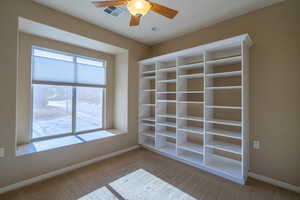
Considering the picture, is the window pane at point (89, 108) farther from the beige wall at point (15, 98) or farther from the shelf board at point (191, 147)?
the shelf board at point (191, 147)

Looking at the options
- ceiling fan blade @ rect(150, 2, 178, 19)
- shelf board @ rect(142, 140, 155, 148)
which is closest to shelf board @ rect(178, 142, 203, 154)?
shelf board @ rect(142, 140, 155, 148)

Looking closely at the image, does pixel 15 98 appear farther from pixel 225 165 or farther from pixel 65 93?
pixel 225 165

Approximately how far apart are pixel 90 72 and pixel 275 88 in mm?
3694

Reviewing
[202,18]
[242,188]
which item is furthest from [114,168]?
[202,18]

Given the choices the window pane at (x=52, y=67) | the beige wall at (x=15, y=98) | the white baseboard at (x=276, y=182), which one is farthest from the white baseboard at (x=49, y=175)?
the white baseboard at (x=276, y=182)

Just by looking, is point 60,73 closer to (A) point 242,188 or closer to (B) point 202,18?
(B) point 202,18

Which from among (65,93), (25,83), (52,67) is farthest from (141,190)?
(52,67)

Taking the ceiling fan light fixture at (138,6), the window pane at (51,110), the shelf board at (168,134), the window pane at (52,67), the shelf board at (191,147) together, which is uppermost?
Result: the ceiling fan light fixture at (138,6)

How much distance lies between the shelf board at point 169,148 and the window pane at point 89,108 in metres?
1.75

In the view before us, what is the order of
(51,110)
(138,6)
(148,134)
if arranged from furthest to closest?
1. (148,134)
2. (51,110)
3. (138,6)

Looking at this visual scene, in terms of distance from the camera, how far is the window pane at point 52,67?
8.92 feet

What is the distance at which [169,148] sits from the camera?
3336 mm

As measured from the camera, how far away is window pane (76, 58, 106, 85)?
331 cm

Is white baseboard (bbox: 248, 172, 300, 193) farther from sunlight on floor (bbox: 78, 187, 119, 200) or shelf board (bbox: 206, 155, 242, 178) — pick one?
sunlight on floor (bbox: 78, 187, 119, 200)
